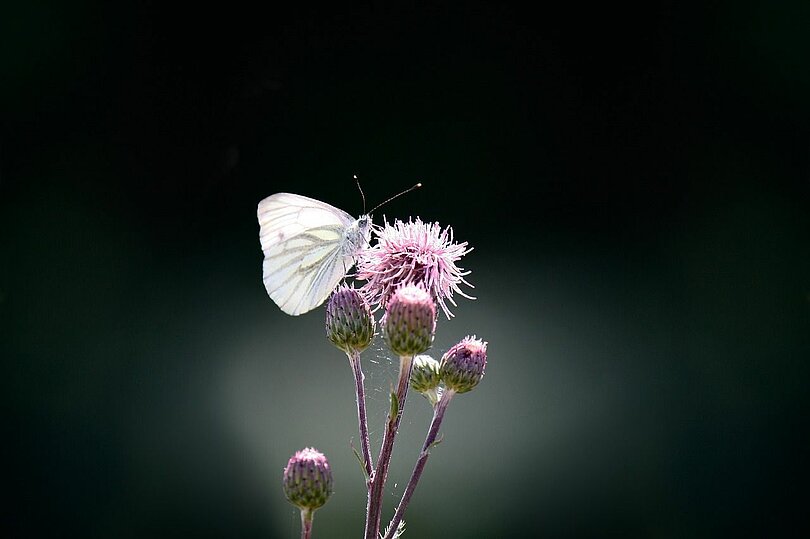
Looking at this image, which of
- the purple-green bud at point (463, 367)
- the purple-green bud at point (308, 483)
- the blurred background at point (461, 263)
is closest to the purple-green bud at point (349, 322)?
the purple-green bud at point (463, 367)

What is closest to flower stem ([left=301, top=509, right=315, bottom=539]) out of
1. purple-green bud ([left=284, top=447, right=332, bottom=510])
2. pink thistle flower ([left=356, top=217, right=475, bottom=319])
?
purple-green bud ([left=284, top=447, right=332, bottom=510])

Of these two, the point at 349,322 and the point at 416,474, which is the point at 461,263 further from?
the point at 416,474

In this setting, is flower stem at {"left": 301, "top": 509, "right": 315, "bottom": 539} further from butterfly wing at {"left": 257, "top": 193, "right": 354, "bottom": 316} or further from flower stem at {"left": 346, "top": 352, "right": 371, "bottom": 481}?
butterfly wing at {"left": 257, "top": 193, "right": 354, "bottom": 316}

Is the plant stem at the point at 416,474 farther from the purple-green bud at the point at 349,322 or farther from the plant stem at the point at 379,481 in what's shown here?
the purple-green bud at the point at 349,322
